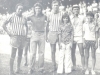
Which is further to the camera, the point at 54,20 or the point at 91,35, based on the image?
the point at 54,20

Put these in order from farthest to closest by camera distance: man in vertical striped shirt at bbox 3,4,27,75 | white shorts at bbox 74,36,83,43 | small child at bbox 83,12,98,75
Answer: white shorts at bbox 74,36,83,43
small child at bbox 83,12,98,75
man in vertical striped shirt at bbox 3,4,27,75

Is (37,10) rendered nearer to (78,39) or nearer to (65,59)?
(78,39)

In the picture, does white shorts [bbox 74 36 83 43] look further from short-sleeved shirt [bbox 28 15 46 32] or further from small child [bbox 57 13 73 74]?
short-sleeved shirt [bbox 28 15 46 32]

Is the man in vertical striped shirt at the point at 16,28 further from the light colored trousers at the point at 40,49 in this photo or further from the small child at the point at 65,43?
the small child at the point at 65,43

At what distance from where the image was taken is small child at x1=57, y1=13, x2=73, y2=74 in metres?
3.67

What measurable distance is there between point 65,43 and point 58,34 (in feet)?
0.85

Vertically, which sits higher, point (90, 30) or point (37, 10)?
point (37, 10)

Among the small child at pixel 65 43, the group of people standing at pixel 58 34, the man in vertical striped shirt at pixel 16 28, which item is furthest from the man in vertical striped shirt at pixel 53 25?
the man in vertical striped shirt at pixel 16 28

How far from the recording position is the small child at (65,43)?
12.0 ft

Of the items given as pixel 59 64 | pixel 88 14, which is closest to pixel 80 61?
pixel 59 64

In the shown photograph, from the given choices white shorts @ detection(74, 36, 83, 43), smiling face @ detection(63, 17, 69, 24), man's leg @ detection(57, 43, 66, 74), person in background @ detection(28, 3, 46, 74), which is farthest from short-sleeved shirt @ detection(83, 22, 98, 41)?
person in background @ detection(28, 3, 46, 74)

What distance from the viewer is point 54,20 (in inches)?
151

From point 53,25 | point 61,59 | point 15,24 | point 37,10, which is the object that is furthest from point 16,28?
point 61,59

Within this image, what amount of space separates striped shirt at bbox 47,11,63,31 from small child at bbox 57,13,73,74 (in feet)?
0.41
